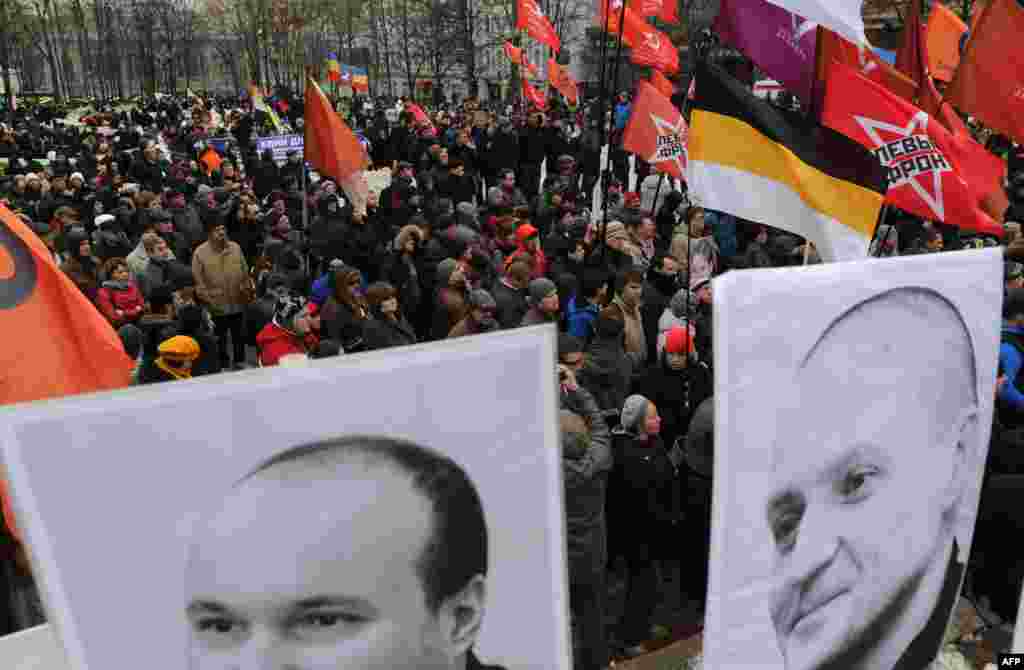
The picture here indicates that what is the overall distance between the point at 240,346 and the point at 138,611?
267 inches

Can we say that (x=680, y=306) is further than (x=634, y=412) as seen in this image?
Yes

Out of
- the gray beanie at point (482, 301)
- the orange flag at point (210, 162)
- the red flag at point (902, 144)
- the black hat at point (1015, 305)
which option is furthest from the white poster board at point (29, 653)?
the orange flag at point (210, 162)

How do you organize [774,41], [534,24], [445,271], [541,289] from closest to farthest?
[774,41], [541,289], [445,271], [534,24]

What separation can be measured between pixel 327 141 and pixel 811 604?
742 cm

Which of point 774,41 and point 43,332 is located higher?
point 774,41

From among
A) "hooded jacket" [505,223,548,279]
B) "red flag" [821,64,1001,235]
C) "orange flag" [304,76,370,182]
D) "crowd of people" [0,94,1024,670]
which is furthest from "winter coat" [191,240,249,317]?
"red flag" [821,64,1001,235]

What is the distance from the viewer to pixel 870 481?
254cm

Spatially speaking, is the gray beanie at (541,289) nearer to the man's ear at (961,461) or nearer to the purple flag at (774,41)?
the purple flag at (774,41)

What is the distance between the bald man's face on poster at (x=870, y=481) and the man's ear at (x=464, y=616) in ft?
2.47

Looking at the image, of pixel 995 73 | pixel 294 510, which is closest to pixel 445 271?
pixel 995 73

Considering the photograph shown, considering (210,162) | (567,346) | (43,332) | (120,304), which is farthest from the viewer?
(210,162)

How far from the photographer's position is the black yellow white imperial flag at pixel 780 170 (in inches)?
165

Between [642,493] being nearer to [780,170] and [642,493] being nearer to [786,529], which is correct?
[780,170]

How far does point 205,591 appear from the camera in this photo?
6.30 ft
